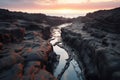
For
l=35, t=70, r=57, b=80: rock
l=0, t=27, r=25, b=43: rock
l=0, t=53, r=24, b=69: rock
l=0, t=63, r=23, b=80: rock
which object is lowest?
l=35, t=70, r=57, b=80: rock

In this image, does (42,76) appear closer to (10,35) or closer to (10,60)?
(10,60)

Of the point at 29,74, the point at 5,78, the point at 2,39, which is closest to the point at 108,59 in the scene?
the point at 29,74

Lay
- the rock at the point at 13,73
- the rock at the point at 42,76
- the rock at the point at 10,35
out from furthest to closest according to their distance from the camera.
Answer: the rock at the point at 10,35 < the rock at the point at 42,76 < the rock at the point at 13,73

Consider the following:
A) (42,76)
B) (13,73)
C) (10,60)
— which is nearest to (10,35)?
(10,60)

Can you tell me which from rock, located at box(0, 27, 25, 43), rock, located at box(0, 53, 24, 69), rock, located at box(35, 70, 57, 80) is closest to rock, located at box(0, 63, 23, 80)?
rock, located at box(0, 53, 24, 69)

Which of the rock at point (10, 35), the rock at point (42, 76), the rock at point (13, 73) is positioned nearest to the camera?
the rock at point (13, 73)

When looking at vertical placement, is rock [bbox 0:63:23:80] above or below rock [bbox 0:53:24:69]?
below

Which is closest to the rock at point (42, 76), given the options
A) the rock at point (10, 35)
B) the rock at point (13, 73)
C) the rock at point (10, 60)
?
the rock at point (13, 73)

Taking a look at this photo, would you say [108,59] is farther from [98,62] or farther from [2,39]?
[2,39]

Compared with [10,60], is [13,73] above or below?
below

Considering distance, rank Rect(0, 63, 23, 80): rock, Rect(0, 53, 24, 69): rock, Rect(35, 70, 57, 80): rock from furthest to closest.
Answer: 1. Rect(0, 53, 24, 69): rock
2. Rect(35, 70, 57, 80): rock
3. Rect(0, 63, 23, 80): rock

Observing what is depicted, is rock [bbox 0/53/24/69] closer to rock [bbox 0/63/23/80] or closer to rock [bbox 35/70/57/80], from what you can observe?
rock [bbox 0/63/23/80]

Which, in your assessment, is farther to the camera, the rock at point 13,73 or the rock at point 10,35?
the rock at point 10,35

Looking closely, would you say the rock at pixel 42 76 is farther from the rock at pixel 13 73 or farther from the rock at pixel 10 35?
the rock at pixel 10 35
